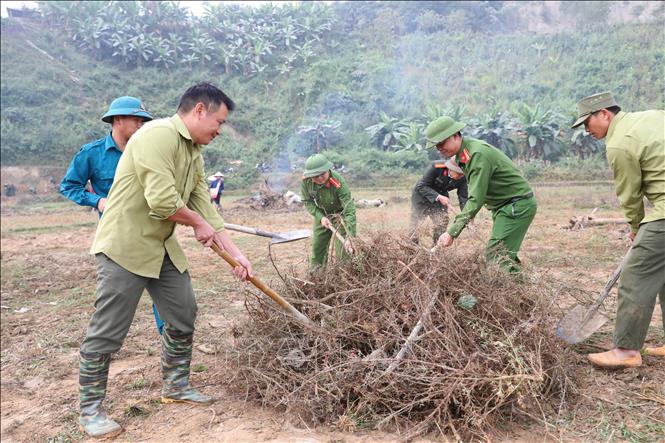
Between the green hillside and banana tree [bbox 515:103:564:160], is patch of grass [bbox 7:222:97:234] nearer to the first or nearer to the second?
the green hillside

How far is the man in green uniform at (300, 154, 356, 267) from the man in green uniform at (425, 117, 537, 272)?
1.08 m

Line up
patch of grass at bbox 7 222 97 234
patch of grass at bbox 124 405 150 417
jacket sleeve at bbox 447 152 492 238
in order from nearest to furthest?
patch of grass at bbox 124 405 150 417 < jacket sleeve at bbox 447 152 492 238 < patch of grass at bbox 7 222 97 234

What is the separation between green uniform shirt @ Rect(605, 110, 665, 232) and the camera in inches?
119

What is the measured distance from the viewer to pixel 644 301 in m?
3.12

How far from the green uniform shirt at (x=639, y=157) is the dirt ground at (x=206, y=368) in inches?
31.0

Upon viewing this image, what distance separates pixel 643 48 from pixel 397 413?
1223 inches

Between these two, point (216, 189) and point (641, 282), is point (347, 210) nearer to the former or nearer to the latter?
point (641, 282)

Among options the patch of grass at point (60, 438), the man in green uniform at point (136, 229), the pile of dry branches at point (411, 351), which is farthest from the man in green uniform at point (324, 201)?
the patch of grass at point (60, 438)

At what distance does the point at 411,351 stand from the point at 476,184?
5.23 feet

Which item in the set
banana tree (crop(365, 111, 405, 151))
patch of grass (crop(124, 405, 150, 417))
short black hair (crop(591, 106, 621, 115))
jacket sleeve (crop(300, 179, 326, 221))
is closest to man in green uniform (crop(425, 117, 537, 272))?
short black hair (crop(591, 106, 621, 115))

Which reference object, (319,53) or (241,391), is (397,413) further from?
(319,53)

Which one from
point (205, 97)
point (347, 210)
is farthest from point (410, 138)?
point (205, 97)

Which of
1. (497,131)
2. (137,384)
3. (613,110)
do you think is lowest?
(137,384)

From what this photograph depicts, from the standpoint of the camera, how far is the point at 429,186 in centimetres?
602
